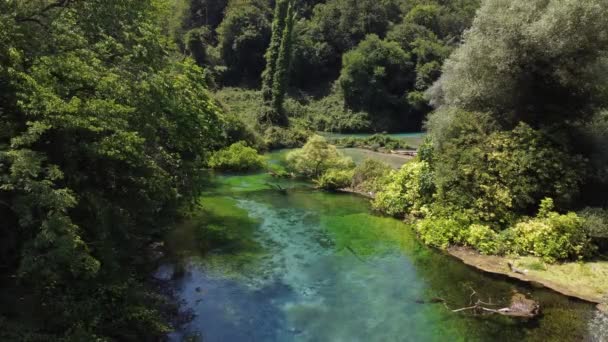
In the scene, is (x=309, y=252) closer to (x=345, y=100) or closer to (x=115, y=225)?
Result: (x=115, y=225)

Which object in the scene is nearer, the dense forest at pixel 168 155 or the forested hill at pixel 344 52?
the dense forest at pixel 168 155

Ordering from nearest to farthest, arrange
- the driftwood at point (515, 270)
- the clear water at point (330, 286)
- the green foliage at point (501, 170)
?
the clear water at point (330, 286) → the driftwood at point (515, 270) → the green foliage at point (501, 170)

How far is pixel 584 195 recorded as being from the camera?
51.6 ft

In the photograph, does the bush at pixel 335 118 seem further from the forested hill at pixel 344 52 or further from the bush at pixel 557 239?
the bush at pixel 557 239

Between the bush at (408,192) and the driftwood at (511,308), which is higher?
the bush at (408,192)

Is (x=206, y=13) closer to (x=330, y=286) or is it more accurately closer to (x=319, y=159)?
(x=319, y=159)

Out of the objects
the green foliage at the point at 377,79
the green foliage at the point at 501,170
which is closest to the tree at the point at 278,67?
the green foliage at the point at 377,79

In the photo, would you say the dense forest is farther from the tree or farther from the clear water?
the tree

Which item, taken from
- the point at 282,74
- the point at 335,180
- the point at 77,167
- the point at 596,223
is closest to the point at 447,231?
the point at 596,223

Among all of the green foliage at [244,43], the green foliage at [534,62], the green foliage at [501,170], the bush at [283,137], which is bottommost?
the bush at [283,137]

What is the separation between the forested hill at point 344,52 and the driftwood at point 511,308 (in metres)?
36.4

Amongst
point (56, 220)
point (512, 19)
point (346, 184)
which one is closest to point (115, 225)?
point (56, 220)

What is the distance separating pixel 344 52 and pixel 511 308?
55514 mm

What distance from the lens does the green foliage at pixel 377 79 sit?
180 feet
